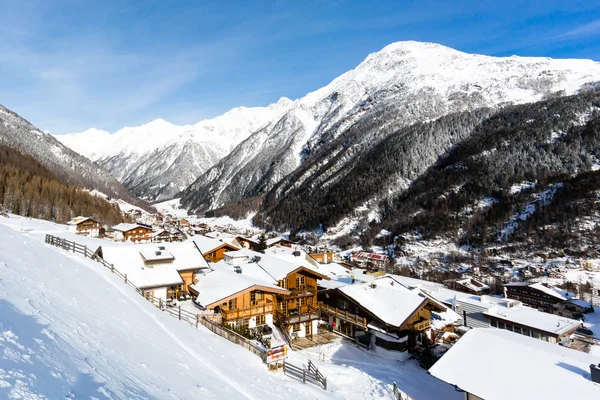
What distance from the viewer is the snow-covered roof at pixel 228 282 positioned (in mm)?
30359

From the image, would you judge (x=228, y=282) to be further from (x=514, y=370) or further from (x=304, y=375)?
(x=514, y=370)

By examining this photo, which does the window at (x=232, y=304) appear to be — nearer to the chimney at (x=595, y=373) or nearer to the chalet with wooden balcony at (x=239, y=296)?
the chalet with wooden balcony at (x=239, y=296)

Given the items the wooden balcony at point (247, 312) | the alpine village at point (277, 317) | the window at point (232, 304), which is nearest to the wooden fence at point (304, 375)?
the alpine village at point (277, 317)

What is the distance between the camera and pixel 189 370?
13.1 metres

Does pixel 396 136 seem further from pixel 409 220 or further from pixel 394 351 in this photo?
pixel 394 351

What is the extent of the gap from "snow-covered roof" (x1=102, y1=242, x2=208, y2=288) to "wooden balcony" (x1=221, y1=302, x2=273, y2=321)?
22.1 ft

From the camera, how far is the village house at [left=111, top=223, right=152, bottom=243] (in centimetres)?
9288

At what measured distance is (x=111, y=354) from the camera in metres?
11.0

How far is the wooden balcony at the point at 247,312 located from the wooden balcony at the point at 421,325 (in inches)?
526

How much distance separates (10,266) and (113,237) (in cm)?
8262

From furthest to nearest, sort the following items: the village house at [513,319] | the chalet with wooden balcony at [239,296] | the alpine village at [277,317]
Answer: the village house at [513,319] → the chalet with wooden balcony at [239,296] → the alpine village at [277,317]

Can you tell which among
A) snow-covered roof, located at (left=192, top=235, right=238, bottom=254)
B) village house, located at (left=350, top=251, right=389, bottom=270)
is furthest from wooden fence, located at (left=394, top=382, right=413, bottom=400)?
village house, located at (left=350, top=251, right=389, bottom=270)

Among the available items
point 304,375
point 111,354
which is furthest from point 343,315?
point 111,354

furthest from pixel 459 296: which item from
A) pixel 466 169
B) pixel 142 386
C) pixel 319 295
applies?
pixel 466 169
